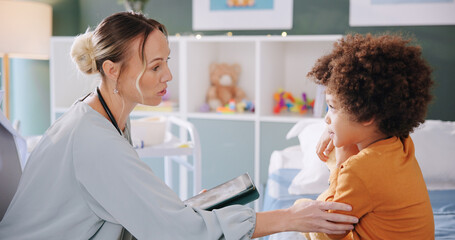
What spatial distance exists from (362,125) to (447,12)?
212 centimetres

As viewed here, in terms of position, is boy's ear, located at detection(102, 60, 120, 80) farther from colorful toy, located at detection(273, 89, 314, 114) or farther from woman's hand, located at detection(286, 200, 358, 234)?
colorful toy, located at detection(273, 89, 314, 114)

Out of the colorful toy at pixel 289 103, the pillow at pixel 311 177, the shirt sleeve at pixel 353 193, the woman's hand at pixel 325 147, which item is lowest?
the pillow at pixel 311 177

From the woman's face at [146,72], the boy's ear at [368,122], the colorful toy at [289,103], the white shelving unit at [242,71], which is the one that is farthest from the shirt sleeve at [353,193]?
the colorful toy at [289,103]

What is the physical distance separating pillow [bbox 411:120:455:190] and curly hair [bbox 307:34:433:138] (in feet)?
3.48

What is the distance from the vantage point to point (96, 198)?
1070 millimetres

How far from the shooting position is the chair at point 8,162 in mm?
1350

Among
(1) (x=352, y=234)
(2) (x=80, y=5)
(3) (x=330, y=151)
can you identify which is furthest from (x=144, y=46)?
(2) (x=80, y=5)

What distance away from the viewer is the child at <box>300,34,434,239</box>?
3.31ft

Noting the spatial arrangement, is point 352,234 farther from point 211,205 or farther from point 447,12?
point 447,12

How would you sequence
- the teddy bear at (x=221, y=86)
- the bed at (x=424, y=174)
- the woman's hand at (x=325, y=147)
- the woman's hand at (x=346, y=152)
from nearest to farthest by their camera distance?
the woman's hand at (x=346, y=152), the woman's hand at (x=325, y=147), the bed at (x=424, y=174), the teddy bear at (x=221, y=86)

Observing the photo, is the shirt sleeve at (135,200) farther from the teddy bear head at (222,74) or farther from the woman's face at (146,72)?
the teddy bear head at (222,74)

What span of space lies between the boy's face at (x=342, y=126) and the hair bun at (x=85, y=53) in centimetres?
65

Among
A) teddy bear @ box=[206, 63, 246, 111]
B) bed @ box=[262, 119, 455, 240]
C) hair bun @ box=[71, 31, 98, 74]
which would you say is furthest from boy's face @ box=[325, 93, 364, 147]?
teddy bear @ box=[206, 63, 246, 111]

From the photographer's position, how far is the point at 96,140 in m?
1.08
